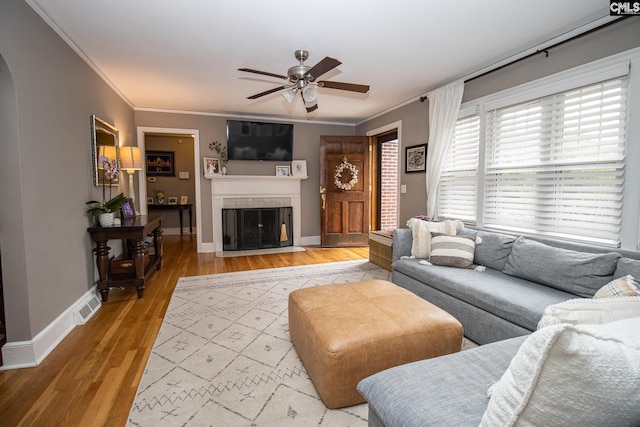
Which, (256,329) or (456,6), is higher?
(456,6)

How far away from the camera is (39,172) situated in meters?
2.22

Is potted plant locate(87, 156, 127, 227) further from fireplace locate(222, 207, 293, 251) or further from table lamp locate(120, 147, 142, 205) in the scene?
fireplace locate(222, 207, 293, 251)

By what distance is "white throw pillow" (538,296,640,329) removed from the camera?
39.6 inches

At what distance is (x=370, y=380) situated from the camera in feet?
3.97

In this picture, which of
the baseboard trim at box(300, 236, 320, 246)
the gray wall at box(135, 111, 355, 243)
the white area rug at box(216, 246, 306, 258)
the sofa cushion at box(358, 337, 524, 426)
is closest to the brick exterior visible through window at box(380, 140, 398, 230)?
the gray wall at box(135, 111, 355, 243)

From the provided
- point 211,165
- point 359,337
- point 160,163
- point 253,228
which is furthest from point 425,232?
point 160,163

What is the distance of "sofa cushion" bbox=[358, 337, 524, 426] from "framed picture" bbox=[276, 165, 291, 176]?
16.4 ft

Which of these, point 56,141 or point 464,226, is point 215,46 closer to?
point 56,141

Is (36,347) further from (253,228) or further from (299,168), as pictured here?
(299,168)

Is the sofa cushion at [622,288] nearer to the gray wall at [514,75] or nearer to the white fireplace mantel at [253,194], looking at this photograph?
the gray wall at [514,75]

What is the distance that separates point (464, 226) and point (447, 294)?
141 cm

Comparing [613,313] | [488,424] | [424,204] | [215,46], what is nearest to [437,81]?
[424,204]

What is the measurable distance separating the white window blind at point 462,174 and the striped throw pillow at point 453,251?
2.46 ft

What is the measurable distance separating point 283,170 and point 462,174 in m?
3.30
